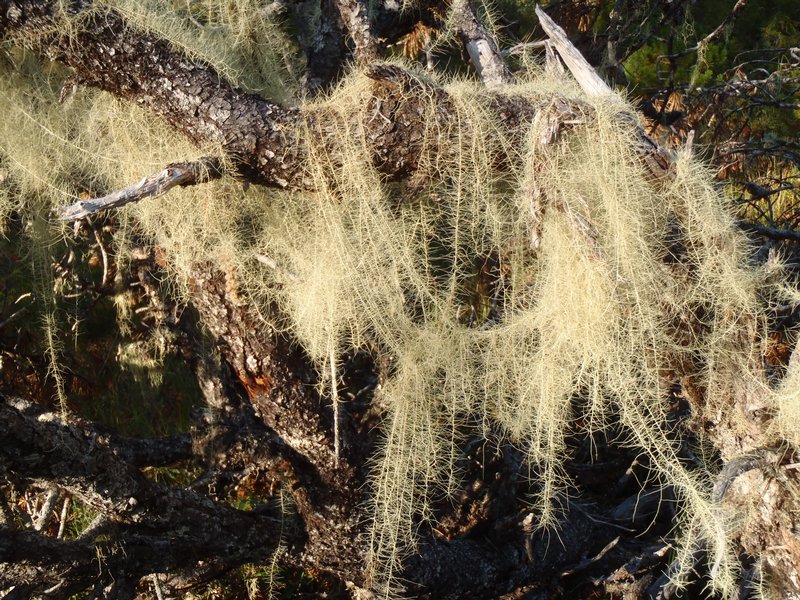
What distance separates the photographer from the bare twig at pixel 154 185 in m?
1.68

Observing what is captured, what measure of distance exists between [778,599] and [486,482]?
38.3 inches

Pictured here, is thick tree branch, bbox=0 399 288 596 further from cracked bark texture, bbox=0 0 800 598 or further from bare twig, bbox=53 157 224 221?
bare twig, bbox=53 157 224 221

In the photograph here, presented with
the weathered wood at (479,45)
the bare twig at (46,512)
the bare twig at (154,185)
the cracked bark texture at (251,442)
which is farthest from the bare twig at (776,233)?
the bare twig at (46,512)

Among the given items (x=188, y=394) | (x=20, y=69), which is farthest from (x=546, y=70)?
(x=188, y=394)

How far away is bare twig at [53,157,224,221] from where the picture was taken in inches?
66.0

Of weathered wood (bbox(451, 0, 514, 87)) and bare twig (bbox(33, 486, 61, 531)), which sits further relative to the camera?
weathered wood (bbox(451, 0, 514, 87))

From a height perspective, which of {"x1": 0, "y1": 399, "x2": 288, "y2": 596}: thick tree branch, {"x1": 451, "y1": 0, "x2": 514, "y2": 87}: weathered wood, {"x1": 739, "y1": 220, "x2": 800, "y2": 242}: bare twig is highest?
{"x1": 451, "y1": 0, "x2": 514, "y2": 87}: weathered wood

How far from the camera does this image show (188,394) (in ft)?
11.5

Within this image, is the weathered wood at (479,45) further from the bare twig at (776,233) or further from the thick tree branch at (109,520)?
the thick tree branch at (109,520)

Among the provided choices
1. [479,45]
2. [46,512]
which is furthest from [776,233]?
[46,512]

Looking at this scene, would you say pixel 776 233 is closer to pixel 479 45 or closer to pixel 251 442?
pixel 479 45

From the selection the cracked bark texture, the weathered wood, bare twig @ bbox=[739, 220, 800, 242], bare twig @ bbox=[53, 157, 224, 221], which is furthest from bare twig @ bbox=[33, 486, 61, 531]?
bare twig @ bbox=[739, 220, 800, 242]

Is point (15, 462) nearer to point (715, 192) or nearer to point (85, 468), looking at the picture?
point (85, 468)

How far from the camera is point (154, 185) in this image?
5.73 feet
